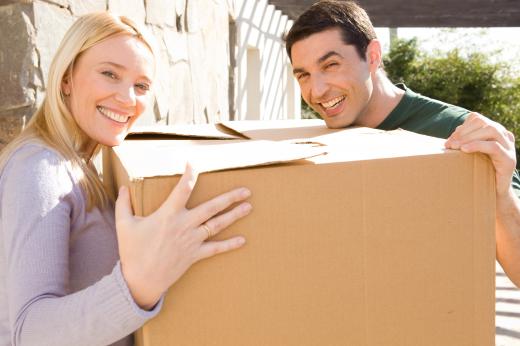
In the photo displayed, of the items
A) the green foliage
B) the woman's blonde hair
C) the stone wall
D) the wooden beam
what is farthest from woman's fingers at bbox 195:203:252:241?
the green foliage

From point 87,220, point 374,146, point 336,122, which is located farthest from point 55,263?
point 336,122

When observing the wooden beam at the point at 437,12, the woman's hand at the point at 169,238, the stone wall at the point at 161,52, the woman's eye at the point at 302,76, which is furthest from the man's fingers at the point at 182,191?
the wooden beam at the point at 437,12

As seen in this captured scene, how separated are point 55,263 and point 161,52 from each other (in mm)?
1927

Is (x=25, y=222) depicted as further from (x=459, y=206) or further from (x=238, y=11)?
(x=238, y=11)

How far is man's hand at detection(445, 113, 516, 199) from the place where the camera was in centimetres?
99

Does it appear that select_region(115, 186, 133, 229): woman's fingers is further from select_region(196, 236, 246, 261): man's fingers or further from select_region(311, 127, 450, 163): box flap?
select_region(311, 127, 450, 163): box flap

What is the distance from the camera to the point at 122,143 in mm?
1198

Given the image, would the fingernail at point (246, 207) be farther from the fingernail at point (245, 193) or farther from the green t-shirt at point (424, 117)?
the green t-shirt at point (424, 117)

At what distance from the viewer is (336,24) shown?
1917 mm

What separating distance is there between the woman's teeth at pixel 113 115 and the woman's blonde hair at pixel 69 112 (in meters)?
0.06

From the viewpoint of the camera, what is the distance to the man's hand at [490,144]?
99 centimetres

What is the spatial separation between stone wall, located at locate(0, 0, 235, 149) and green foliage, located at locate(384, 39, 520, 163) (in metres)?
8.53

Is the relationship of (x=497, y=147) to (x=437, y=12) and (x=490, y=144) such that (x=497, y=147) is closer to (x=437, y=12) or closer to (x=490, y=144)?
(x=490, y=144)

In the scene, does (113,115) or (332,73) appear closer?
(113,115)
